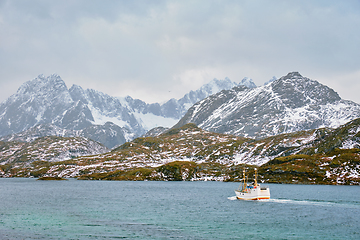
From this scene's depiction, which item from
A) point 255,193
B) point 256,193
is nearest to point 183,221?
point 256,193

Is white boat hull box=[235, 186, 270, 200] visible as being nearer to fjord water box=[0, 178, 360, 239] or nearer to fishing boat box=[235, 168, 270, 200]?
fishing boat box=[235, 168, 270, 200]

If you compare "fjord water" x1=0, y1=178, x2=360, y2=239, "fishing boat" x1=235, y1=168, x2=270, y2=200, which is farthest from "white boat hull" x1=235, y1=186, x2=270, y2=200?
"fjord water" x1=0, y1=178, x2=360, y2=239

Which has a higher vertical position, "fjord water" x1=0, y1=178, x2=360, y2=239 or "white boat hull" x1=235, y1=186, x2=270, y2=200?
"white boat hull" x1=235, y1=186, x2=270, y2=200

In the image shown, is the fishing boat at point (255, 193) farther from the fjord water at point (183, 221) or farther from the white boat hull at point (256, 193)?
the fjord water at point (183, 221)

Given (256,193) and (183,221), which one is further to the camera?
(256,193)

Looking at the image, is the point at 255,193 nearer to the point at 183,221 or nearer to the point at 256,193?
the point at 256,193

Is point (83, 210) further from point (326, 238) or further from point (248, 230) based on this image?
point (326, 238)

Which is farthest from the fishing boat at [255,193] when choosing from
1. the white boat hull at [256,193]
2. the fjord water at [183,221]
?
the fjord water at [183,221]

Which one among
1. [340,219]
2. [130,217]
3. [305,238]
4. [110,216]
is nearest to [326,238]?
[305,238]

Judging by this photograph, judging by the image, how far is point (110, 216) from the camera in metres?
87.4

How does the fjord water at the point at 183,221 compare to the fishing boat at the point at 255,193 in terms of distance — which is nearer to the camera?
the fjord water at the point at 183,221

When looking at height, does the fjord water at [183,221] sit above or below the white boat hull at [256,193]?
below

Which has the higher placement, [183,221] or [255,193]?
[255,193]

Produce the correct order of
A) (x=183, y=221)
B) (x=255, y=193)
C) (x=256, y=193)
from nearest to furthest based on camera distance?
(x=183, y=221), (x=256, y=193), (x=255, y=193)
